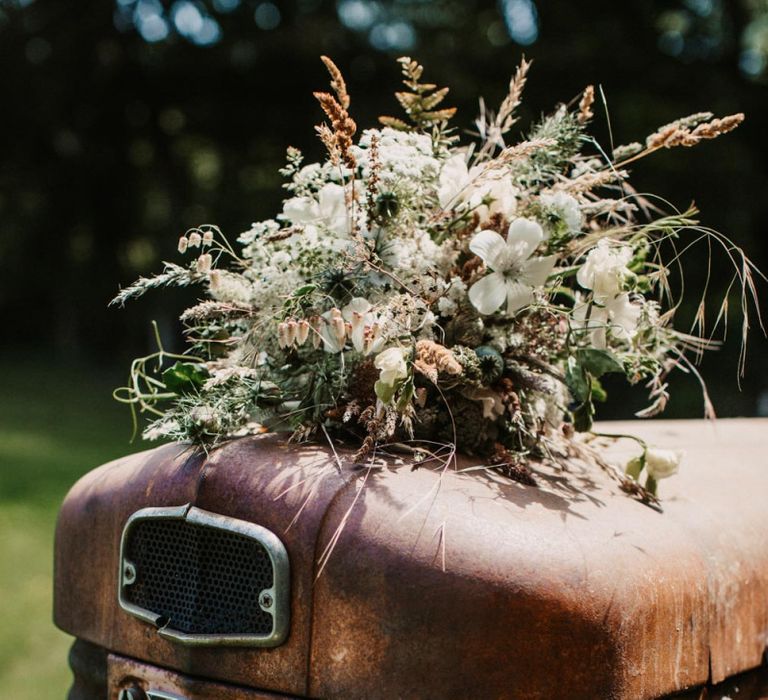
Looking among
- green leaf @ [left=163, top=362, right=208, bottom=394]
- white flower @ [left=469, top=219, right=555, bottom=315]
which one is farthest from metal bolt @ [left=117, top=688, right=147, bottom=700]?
white flower @ [left=469, top=219, right=555, bottom=315]

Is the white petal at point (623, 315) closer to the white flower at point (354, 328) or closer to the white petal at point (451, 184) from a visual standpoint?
the white petal at point (451, 184)

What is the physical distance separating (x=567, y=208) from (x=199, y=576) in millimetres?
1184

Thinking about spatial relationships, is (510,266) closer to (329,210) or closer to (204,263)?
(329,210)

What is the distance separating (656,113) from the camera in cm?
1216

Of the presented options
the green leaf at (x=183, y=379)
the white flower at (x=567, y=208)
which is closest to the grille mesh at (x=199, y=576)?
the green leaf at (x=183, y=379)

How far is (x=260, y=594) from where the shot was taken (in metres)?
1.70

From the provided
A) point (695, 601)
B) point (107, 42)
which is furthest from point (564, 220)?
point (107, 42)

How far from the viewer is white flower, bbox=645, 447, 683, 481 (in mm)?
2105

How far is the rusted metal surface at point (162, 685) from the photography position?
1720 mm

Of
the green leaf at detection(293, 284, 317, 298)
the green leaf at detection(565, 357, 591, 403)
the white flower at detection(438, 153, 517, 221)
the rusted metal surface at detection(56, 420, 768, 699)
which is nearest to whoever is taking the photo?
the rusted metal surface at detection(56, 420, 768, 699)

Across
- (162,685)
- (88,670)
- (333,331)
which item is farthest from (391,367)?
(88,670)

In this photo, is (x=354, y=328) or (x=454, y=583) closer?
(x=454, y=583)

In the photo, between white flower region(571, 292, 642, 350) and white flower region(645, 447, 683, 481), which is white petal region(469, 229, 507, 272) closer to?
white flower region(571, 292, 642, 350)

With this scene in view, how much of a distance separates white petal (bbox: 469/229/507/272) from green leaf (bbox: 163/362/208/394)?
2.32 feet
